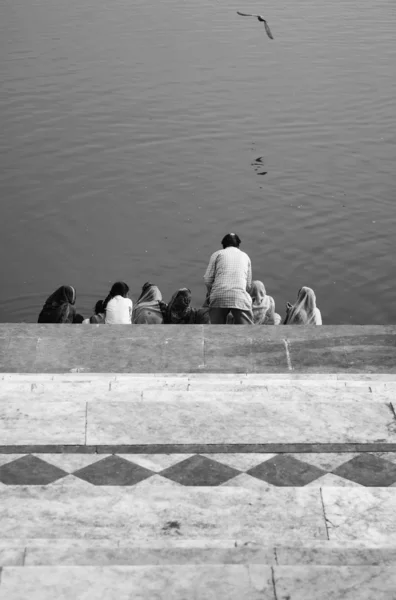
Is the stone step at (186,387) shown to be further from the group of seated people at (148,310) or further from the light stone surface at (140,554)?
the group of seated people at (148,310)

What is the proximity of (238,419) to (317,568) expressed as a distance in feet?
5.20

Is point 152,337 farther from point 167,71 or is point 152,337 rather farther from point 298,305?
point 167,71

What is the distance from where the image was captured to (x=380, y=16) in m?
25.8

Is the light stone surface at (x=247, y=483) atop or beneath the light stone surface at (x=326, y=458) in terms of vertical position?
beneath

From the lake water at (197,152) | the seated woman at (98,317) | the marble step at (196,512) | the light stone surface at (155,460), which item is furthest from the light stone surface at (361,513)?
the lake water at (197,152)

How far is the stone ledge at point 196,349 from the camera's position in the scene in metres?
6.06

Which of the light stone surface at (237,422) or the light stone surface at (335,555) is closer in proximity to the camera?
the light stone surface at (335,555)

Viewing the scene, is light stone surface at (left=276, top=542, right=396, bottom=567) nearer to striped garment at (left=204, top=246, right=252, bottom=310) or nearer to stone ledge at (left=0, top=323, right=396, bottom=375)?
stone ledge at (left=0, top=323, right=396, bottom=375)

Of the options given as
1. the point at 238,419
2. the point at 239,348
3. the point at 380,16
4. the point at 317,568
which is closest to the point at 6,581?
the point at 317,568

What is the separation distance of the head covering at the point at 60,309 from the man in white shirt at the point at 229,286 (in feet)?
4.05

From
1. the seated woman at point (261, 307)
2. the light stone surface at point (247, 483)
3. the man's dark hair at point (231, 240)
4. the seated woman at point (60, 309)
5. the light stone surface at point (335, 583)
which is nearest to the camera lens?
the light stone surface at point (335, 583)

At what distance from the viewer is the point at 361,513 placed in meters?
3.90

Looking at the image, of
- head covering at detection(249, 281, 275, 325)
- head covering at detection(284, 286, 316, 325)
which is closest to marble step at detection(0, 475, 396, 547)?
head covering at detection(284, 286, 316, 325)

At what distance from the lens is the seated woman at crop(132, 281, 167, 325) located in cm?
838
